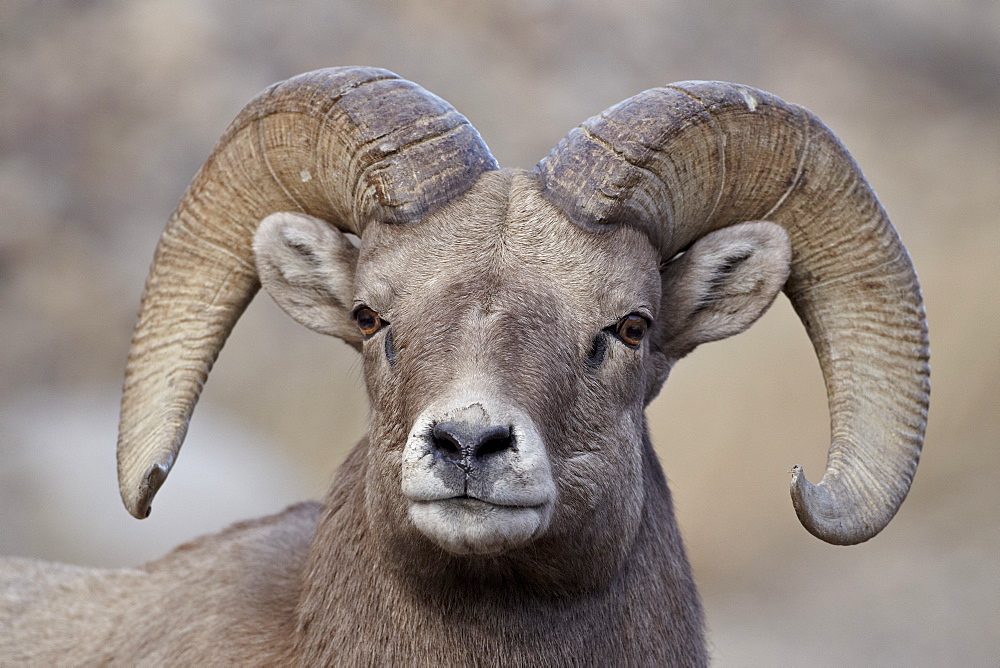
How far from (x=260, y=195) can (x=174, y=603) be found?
2090 mm

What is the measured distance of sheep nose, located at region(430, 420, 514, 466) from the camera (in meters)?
3.34

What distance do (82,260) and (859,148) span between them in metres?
13.1

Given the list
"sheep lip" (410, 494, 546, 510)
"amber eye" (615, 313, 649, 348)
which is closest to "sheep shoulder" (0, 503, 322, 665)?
"sheep lip" (410, 494, 546, 510)

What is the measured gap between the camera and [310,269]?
16.2 feet

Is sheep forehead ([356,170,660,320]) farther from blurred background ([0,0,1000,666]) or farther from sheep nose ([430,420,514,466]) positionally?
blurred background ([0,0,1000,666])

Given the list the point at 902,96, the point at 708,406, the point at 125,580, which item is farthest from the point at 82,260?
the point at 902,96

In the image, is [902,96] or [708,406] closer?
[708,406]

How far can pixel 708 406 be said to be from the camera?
48.3ft

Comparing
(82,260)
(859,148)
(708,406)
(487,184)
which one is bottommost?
(487,184)

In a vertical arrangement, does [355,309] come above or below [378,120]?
below

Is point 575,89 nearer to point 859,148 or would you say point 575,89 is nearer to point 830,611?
point 859,148

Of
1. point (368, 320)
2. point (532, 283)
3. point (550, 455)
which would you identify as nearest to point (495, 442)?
point (550, 455)

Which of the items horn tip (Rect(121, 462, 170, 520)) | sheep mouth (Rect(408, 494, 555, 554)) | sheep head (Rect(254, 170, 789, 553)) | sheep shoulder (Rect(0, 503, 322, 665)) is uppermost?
sheep head (Rect(254, 170, 789, 553))

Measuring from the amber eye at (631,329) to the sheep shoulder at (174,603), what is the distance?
1.95 metres
